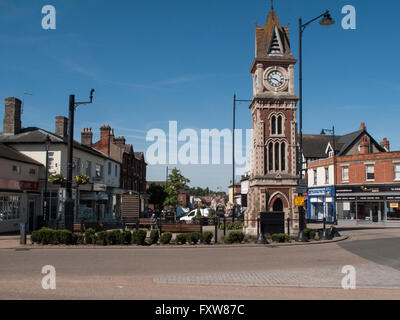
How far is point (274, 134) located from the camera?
92.4 feet

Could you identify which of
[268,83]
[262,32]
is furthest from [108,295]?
[262,32]

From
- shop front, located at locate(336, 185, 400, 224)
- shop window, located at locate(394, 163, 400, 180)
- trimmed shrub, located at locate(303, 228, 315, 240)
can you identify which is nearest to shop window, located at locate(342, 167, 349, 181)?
shop front, located at locate(336, 185, 400, 224)

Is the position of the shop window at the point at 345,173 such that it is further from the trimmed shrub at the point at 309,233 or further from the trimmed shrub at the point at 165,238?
the trimmed shrub at the point at 165,238

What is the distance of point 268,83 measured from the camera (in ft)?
92.8

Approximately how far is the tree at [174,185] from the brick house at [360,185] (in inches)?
905

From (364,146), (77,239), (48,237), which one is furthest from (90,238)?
(364,146)

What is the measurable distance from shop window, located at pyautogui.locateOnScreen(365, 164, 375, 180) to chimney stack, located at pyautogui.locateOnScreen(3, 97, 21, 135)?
116ft

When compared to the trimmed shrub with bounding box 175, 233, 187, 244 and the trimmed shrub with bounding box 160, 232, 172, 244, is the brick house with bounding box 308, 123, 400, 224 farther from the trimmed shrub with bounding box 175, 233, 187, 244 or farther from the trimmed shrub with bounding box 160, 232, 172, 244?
the trimmed shrub with bounding box 160, 232, 172, 244

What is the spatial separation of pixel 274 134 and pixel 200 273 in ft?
59.6

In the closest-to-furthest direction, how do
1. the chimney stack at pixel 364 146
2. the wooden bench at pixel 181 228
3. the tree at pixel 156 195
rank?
the wooden bench at pixel 181 228, the chimney stack at pixel 364 146, the tree at pixel 156 195

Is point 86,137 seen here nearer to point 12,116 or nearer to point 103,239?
point 12,116

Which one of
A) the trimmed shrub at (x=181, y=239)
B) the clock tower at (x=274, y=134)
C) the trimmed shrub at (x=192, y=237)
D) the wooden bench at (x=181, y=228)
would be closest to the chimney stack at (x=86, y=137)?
the wooden bench at (x=181, y=228)

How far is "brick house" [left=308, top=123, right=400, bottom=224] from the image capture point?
4094cm

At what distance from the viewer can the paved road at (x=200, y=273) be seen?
8883 millimetres
